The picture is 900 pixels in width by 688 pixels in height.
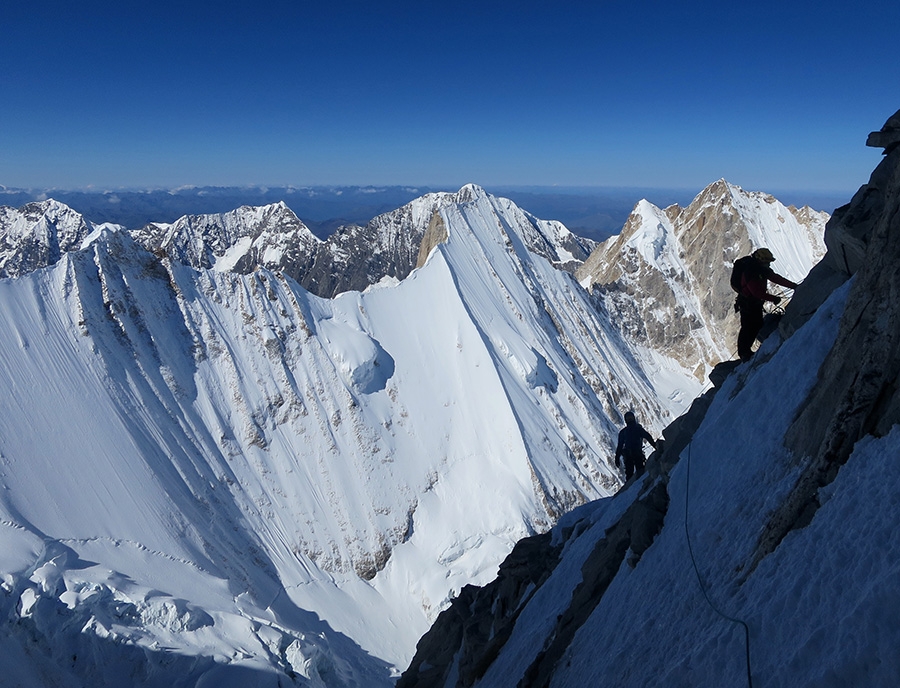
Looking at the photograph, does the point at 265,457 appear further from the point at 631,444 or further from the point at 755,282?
the point at 755,282

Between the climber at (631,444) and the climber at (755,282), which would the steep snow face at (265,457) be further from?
the climber at (755,282)

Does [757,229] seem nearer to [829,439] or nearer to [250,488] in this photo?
[250,488]

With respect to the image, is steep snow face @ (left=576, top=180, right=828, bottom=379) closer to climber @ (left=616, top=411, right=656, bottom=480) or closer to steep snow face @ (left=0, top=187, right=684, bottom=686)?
steep snow face @ (left=0, top=187, right=684, bottom=686)

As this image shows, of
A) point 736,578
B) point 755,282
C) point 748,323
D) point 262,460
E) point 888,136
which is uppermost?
point 888,136

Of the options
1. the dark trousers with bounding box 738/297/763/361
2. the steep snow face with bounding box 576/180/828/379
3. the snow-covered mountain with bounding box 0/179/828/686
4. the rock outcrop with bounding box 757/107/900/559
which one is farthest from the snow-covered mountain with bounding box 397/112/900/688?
the steep snow face with bounding box 576/180/828/379

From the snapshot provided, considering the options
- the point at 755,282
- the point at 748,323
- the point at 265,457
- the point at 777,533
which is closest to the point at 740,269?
the point at 755,282

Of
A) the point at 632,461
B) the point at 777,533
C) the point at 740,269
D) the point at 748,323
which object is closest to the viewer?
the point at 777,533
